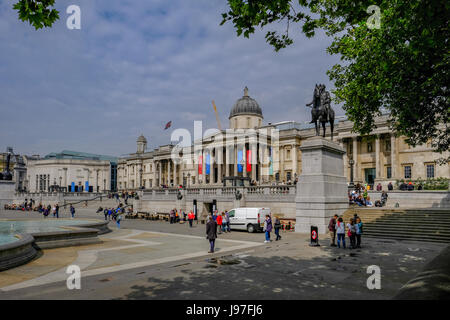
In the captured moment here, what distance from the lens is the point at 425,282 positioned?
500cm

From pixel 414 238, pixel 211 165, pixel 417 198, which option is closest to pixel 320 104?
pixel 414 238

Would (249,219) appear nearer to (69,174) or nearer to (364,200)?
(364,200)

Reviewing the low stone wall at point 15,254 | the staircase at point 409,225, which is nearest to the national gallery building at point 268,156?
the staircase at point 409,225

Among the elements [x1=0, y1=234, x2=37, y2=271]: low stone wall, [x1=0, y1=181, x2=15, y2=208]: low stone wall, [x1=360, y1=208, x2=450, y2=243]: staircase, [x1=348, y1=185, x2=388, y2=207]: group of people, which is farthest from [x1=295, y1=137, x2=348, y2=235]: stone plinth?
[x1=0, y1=181, x2=15, y2=208]: low stone wall

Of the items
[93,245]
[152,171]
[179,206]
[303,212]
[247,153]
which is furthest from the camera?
[152,171]

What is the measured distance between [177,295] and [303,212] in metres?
15.2

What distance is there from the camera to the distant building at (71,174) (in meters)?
98.8

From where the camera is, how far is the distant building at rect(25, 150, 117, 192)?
98.8m

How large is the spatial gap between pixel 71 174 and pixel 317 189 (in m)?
94.2

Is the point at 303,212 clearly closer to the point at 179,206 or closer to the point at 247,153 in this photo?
the point at 179,206

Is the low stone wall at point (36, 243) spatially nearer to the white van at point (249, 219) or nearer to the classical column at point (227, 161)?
the white van at point (249, 219)

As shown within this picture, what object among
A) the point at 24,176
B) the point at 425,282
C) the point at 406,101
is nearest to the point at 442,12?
the point at 425,282

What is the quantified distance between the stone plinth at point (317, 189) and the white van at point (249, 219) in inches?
105
